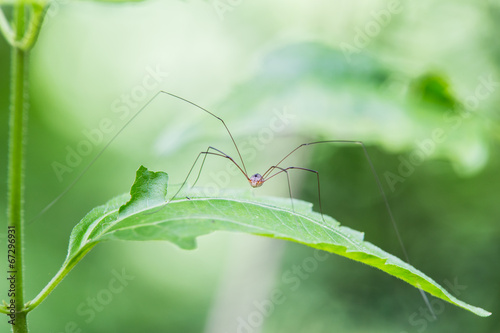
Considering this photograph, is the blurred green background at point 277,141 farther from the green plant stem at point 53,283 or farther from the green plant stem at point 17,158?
the green plant stem at point 53,283

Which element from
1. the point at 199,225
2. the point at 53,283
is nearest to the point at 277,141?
the point at 199,225

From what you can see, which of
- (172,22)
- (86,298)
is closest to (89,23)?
(172,22)

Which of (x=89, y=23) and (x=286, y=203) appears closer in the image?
(x=286, y=203)

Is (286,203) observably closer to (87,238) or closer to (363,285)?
(87,238)

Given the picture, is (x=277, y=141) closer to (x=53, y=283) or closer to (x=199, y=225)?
(x=199, y=225)

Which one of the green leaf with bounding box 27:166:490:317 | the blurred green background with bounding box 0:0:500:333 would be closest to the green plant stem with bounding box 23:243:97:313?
the green leaf with bounding box 27:166:490:317

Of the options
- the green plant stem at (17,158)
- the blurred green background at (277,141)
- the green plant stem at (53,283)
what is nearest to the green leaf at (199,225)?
the green plant stem at (53,283)
